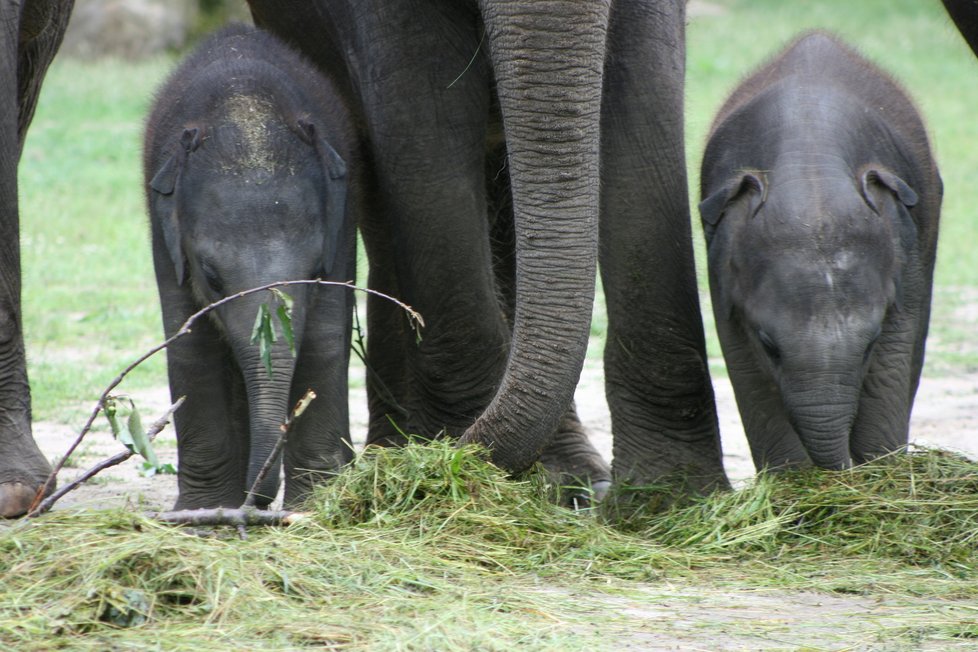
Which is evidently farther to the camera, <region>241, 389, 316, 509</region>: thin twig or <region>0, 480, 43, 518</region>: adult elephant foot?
<region>0, 480, 43, 518</region>: adult elephant foot

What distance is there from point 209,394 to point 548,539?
1.31 metres

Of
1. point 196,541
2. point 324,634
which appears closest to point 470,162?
point 196,541

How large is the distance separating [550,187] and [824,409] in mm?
1060

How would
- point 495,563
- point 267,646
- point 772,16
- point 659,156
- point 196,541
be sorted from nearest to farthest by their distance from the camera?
1. point 267,646
2. point 196,541
3. point 495,563
4. point 659,156
5. point 772,16

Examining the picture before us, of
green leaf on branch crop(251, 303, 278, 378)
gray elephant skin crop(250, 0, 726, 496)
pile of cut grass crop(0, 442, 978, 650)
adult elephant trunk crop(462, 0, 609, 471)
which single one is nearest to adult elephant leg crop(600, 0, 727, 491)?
gray elephant skin crop(250, 0, 726, 496)

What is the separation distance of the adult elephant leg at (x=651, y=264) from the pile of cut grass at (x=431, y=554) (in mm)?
391

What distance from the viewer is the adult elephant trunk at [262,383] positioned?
4500 millimetres

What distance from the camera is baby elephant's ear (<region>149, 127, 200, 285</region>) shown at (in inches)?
185

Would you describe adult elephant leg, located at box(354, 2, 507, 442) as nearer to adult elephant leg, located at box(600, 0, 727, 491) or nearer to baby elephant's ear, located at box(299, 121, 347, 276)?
baby elephant's ear, located at box(299, 121, 347, 276)

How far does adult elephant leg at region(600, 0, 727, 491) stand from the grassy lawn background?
2.25ft

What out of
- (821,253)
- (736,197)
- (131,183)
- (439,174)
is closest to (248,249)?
(439,174)

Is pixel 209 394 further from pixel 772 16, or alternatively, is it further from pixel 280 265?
pixel 772 16

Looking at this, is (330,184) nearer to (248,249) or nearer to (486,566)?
(248,249)

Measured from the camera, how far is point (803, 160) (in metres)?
4.70
